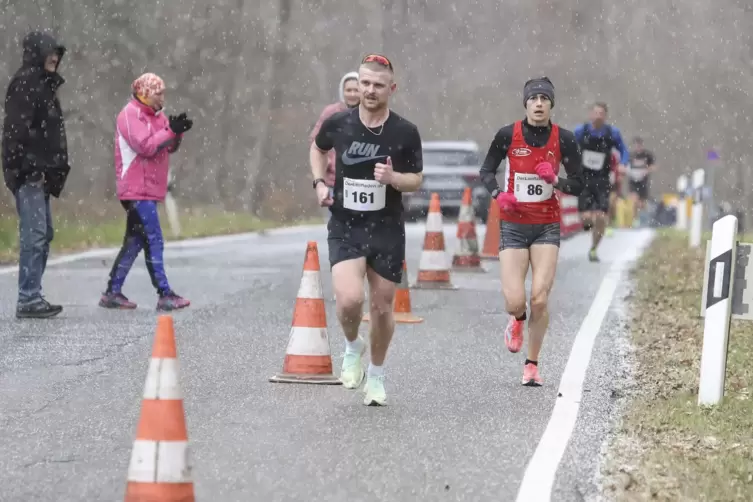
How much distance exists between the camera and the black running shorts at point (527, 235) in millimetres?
9273

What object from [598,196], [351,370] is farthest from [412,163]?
[598,196]

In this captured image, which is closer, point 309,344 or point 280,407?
point 280,407

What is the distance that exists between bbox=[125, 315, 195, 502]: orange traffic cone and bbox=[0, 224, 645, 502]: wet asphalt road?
50cm

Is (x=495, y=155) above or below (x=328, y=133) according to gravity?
below

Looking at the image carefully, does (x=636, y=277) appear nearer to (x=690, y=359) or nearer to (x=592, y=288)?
(x=592, y=288)

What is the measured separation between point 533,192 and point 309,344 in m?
1.63

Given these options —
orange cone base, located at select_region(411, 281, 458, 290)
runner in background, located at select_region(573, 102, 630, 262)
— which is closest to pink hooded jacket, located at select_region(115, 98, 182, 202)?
orange cone base, located at select_region(411, 281, 458, 290)

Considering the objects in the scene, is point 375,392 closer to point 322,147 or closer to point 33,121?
point 322,147

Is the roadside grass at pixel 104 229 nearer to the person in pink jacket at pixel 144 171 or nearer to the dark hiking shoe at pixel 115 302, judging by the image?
the dark hiking shoe at pixel 115 302

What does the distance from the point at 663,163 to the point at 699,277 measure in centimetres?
7772

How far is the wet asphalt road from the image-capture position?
618 centimetres

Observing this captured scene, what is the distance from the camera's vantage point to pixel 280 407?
802cm

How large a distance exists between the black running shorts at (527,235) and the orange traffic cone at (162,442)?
162 inches

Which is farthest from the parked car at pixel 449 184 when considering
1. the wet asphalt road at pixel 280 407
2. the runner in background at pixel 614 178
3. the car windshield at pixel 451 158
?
the wet asphalt road at pixel 280 407
